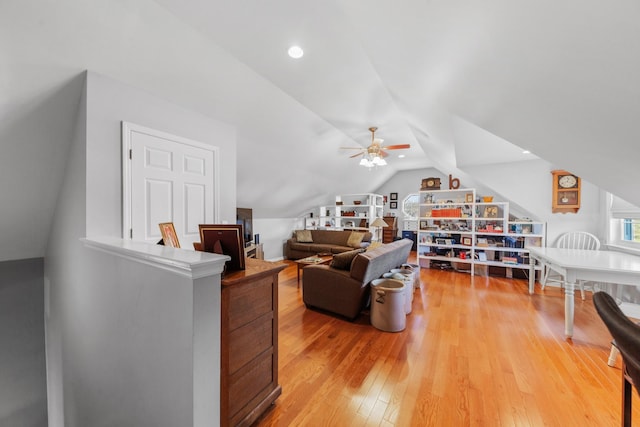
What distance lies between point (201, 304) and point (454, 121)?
3.03m

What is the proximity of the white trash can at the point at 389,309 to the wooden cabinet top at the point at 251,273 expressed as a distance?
1.45 metres

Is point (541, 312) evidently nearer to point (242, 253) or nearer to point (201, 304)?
point (242, 253)

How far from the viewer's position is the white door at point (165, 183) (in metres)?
2.06

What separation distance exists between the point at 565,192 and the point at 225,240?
17.3 ft

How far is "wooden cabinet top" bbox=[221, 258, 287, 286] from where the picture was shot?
1.25 m

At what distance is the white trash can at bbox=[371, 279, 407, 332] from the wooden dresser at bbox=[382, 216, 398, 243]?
229 inches

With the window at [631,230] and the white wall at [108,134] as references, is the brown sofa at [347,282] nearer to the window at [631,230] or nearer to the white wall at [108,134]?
the white wall at [108,134]

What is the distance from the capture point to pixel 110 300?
4.56 ft

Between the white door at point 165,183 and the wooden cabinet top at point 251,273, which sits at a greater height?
the white door at point 165,183

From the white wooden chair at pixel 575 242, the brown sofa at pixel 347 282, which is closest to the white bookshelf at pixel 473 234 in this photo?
the white wooden chair at pixel 575 242

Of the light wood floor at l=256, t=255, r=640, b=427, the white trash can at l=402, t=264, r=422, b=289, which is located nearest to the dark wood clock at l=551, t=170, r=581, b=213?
the light wood floor at l=256, t=255, r=640, b=427

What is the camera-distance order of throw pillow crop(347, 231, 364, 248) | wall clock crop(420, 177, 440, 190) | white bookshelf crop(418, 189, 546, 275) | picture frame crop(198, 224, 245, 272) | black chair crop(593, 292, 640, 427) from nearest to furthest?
black chair crop(593, 292, 640, 427) → picture frame crop(198, 224, 245, 272) → white bookshelf crop(418, 189, 546, 275) → wall clock crop(420, 177, 440, 190) → throw pillow crop(347, 231, 364, 248)

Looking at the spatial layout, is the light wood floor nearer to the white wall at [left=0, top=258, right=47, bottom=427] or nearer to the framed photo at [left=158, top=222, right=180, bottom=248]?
the framed photo at [left=158, top=222, right=180, bottom=248]

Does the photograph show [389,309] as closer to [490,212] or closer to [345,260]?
[345,260]
